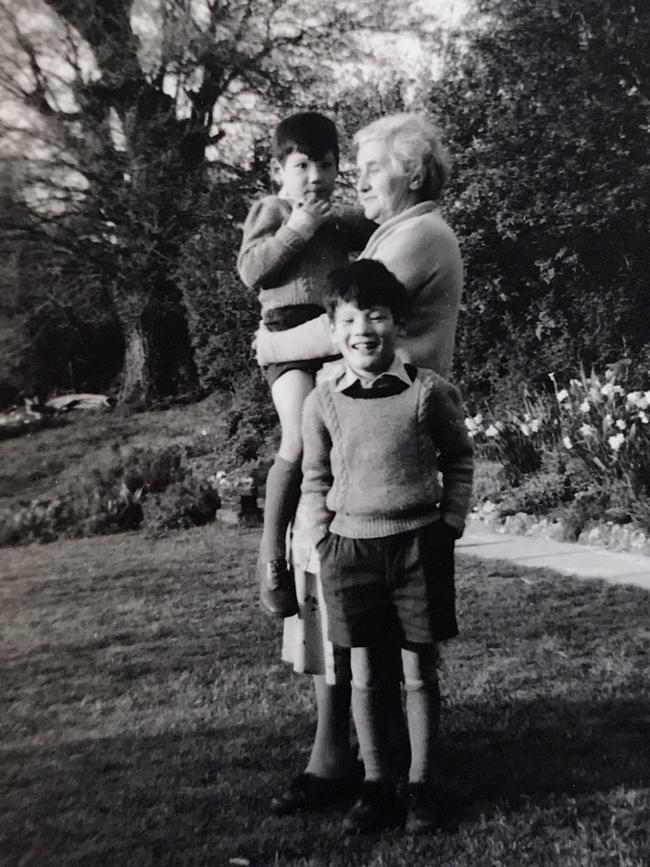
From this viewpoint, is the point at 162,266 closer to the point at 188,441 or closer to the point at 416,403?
the point at 188,441

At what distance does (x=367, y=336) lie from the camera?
1.67 m

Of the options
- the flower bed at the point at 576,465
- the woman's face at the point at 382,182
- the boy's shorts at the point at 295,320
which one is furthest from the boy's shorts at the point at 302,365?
the flower bed at the point at 576,465

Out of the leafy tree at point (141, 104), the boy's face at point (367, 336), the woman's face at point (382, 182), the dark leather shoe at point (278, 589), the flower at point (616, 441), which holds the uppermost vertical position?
the leafy tree at point (141, 104)

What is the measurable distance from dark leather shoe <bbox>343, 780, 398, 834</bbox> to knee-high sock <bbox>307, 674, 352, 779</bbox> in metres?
0.13

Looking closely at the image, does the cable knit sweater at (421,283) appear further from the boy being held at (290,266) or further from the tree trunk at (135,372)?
the tree trunk at (135,372)

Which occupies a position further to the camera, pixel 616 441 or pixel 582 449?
pixel 582 449

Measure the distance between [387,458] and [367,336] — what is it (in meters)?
0.23

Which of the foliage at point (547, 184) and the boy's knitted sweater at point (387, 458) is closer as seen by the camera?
the boy's knitted sweater at point (387, 458)

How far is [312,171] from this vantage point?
1.88 metres

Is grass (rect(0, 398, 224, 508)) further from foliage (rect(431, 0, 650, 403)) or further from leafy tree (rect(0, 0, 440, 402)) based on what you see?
foliage (rect(431, 0, 650, 403))

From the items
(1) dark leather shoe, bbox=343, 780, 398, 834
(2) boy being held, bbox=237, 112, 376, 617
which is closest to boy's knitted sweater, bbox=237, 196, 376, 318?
(2) boy being held, bbox=237, 112, 376, 617

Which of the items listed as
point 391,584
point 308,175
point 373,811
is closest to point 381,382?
point 391,584

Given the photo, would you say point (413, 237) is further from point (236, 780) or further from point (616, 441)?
point (616, 441)

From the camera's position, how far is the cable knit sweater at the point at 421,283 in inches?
69.4
